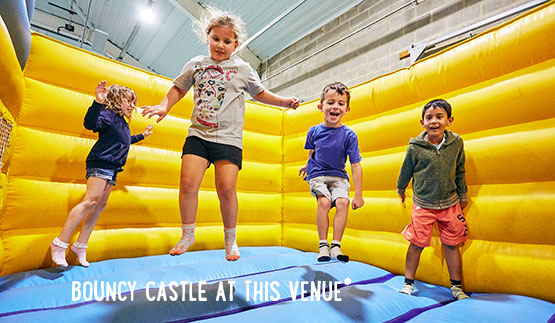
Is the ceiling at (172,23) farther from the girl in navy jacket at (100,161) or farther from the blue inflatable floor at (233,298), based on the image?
the blue inflatable floor at (233,298)

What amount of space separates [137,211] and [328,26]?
3825 millimetres

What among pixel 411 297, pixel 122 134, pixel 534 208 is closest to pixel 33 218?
pixel 122 134

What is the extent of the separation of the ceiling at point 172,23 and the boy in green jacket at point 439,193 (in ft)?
10.1

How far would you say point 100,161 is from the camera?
1728 millimetres

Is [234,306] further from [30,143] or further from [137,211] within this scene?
[30,143]

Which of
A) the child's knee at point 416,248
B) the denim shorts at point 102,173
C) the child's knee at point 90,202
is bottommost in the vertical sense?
the child's knee at point 416,248

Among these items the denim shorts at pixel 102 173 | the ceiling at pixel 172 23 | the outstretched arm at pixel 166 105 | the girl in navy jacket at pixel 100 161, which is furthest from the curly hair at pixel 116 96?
the ceiling at pixel 172 23

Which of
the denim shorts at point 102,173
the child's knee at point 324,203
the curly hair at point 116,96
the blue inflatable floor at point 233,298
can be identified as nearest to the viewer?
the blue inflatable floor at point 233,298

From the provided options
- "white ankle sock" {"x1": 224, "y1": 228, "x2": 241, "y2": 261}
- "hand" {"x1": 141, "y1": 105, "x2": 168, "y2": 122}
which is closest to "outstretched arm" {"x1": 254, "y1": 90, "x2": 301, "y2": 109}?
"hand" {"x1": 141, "y1": 105, "x2": 168, "y2": 122}

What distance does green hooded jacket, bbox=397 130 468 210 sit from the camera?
5.01 ft

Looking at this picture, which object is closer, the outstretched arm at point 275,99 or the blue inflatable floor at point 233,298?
the blue inflatable floor at point 233,298

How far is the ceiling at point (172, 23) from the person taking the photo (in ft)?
14.5

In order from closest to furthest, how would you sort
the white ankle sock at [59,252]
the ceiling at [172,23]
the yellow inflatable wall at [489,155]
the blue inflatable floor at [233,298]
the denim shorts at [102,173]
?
the blue inflatable floor at [233,298], the yellow inflatable wall at [489,155], the white ankle sock at [59,252], the denim shorts at [102,173], the ceiling at [172,23]

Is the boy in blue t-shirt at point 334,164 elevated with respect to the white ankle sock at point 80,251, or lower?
elevated
